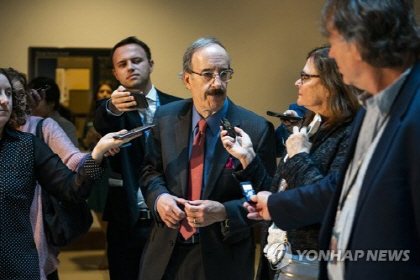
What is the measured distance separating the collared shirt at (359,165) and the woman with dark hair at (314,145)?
35 cm

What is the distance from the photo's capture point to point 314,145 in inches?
92.8

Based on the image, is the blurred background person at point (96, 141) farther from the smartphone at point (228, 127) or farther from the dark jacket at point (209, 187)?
the smartphone at point (228, 127)

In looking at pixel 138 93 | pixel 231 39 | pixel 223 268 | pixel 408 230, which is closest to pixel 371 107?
pixel 408 230

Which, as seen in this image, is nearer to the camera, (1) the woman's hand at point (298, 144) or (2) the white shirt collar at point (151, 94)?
(1) the woman's hand at point (298, 144)

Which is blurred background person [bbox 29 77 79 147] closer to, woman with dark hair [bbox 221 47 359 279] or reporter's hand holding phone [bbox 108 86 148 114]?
reporter's hand holding phone [bbox 108 86 148 114]

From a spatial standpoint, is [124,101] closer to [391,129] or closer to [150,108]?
[150,108]

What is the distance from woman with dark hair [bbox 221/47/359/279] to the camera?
7.30 ft

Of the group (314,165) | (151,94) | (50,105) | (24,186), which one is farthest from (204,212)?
(50,105)

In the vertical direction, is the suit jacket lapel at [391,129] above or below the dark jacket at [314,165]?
above

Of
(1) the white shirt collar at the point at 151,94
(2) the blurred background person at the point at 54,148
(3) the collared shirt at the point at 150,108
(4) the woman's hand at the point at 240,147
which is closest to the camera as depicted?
(4) the woman's hand at the point at 240,147

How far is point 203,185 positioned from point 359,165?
1.20 m

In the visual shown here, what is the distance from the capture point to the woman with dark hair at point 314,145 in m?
2.22

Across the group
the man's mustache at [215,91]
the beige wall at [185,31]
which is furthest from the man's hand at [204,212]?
the beige wall at [185,31]

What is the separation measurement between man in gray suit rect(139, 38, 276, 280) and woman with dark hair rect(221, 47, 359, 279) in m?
0.31
